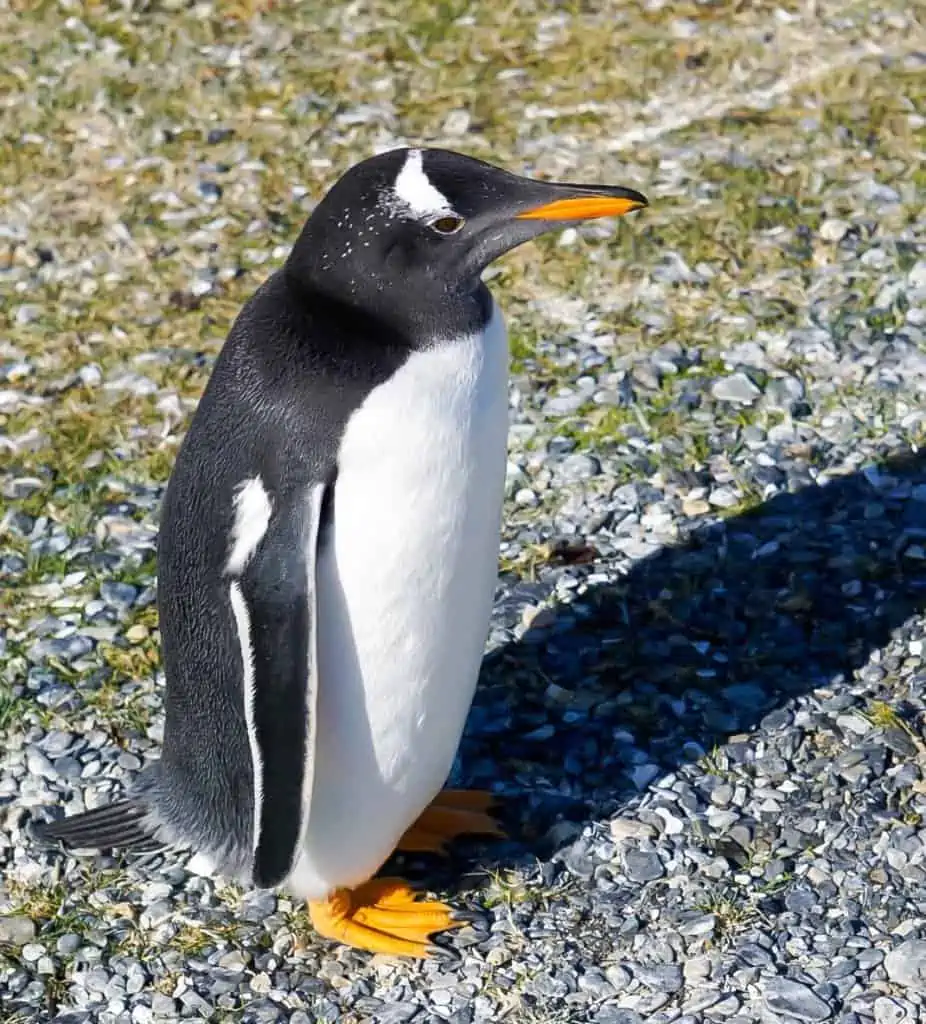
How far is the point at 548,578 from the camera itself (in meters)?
4.73

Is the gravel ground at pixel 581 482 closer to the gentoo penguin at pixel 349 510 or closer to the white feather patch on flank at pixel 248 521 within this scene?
the gentoo penguin at pixel 349 510

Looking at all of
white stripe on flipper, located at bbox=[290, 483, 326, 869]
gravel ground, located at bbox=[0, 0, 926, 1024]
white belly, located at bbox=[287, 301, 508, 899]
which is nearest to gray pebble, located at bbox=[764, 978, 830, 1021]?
gravel ground, located at bbox=[0, 0, 926, 1024]

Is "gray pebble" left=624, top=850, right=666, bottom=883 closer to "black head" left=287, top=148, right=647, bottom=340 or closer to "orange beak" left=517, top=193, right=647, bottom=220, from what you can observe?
"black head" left=287, top=148, right=647, bottom=340

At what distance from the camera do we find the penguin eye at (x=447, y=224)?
341cm

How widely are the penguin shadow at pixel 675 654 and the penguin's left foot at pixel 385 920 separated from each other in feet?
0.39

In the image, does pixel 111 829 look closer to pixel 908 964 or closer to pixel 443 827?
pixel 443 827

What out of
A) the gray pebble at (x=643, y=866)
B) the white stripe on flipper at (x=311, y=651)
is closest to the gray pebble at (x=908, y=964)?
the gray pebble at (x=643, y=866)

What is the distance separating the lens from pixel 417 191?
3.39m

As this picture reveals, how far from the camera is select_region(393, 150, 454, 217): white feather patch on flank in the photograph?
11.1 ft

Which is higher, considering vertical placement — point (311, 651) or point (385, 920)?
point (311, 651)

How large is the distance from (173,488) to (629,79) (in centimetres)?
386

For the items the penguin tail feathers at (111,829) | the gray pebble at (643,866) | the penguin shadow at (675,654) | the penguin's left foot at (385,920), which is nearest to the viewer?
the penguin's left foot at (385,920)

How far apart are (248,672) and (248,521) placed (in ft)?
0.94

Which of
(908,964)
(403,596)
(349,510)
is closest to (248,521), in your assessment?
(349,510)
